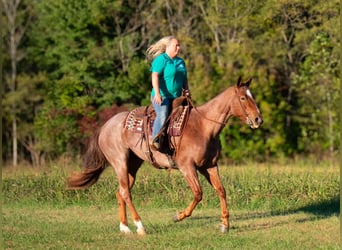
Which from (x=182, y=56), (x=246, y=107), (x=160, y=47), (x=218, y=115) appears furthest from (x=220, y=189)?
(x=182, y=56)

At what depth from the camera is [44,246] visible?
9.66 metres

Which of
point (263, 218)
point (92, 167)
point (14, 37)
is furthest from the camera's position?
point (14, 37)

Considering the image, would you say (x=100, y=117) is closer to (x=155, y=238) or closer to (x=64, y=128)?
(x=64, y=128)

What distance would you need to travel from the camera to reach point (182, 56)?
30.4m

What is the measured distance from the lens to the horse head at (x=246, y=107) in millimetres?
10086

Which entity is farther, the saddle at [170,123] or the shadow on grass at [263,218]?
the shadow on grass at [263,218]

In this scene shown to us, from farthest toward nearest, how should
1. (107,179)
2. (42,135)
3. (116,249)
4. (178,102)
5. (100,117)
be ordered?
(42,135), (100,117), (107,179), (178,102), (116,249)

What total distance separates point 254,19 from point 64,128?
8.40 m

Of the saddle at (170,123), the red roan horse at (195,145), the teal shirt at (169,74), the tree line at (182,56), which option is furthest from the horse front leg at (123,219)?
the tree line at (182,56)

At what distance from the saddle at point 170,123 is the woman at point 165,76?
0.10m

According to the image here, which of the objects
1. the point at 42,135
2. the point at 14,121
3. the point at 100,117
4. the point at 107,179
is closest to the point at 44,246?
the point at 107,179

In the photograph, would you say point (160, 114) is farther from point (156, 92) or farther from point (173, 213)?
point (173, 213)

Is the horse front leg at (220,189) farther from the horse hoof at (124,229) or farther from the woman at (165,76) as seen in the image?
the horse hoof at (124,229)

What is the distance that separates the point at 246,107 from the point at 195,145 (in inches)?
35.3
